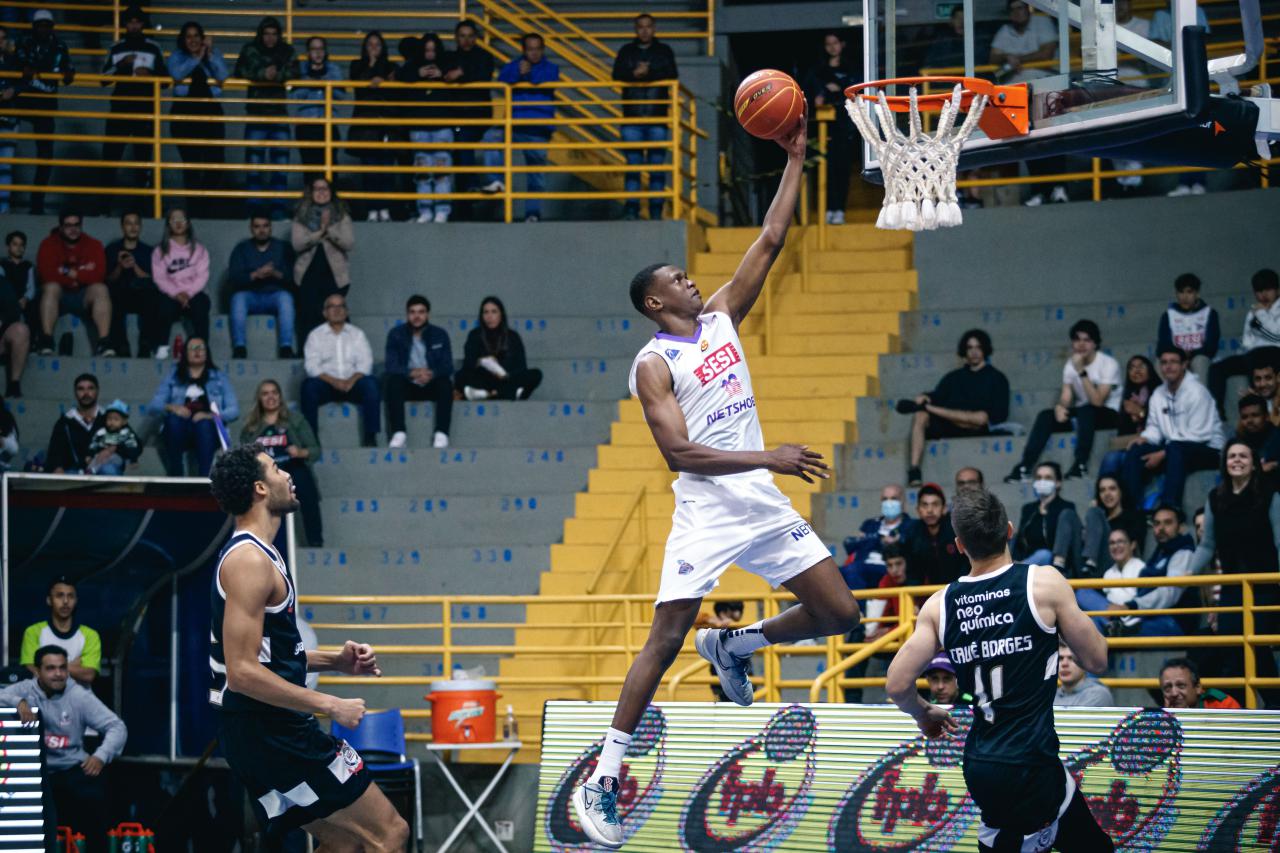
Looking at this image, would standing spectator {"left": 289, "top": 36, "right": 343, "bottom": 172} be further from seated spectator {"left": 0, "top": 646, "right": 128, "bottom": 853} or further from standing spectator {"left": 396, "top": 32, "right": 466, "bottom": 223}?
seated spectator {"left": 0, "top": 646, "right": 128, "bottom": 853}

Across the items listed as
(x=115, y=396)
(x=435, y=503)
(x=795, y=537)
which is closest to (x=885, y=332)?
(x=435, y=503)

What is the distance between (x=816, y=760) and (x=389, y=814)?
3.34m

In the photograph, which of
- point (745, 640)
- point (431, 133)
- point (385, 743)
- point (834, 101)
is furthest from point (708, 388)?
point (431, 133)

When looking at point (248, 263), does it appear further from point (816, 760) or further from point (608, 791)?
point (608, 791)

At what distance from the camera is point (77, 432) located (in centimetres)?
1502

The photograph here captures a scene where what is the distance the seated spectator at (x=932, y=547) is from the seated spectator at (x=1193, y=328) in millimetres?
2903

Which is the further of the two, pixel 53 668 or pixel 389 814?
pixel 53 668

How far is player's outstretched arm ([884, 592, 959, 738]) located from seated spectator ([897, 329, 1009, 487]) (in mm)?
7862

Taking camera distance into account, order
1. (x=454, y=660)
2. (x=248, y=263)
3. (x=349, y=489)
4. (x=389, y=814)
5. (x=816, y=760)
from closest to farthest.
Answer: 1. (x=389, y=814)
2. (x=816, y=760)
3. (x=454, y=660)
4. (x=349, y=489)
5. (x=248, y=263)

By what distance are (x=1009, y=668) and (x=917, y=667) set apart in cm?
35

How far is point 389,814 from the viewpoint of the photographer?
290 inches

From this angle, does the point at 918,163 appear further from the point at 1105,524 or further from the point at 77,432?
the point at 77,432

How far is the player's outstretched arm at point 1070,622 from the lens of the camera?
22.1ft

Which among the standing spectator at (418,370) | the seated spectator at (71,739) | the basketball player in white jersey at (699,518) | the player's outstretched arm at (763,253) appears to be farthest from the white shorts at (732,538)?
the standing spectator at (418,370)
